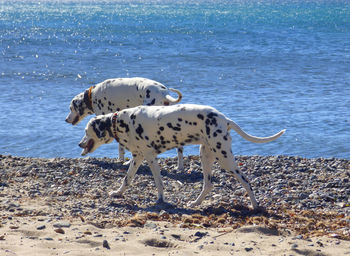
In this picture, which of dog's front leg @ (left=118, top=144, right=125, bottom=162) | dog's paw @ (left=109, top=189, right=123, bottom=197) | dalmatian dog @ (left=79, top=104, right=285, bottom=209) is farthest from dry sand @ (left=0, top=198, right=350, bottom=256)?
dog's front leg @ (left=118, top=144, right=125, bottom=162)

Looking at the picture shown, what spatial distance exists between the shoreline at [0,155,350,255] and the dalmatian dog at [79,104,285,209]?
511mm

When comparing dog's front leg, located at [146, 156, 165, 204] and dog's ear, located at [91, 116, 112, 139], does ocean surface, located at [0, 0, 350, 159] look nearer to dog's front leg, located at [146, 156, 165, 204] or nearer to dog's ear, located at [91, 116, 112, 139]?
dog's ear, located at [91, 116, 112, 139]

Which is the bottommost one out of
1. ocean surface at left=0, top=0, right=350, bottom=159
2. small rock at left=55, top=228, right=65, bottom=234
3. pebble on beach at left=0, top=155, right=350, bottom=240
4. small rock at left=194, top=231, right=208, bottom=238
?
ocean surface at left=0, top=0, right=350, bottom=159

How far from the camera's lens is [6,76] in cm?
2794

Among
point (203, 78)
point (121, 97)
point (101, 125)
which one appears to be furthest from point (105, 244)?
point (203, 78)

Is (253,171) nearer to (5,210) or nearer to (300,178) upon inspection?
(300,178)

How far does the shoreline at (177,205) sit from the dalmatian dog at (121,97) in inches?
43.1

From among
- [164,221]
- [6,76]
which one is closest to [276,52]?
[6,76]

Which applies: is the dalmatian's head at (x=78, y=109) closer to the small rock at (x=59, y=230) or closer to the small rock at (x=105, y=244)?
the small rock at (x=59, y=230)

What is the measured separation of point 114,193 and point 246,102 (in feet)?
36.3

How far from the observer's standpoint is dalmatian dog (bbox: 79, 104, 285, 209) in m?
9.70

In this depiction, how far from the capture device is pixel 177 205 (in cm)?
1043

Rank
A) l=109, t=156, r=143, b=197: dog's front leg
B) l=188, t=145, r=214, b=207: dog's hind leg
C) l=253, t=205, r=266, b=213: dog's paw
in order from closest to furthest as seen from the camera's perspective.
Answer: l=253, t=205, r=266, b=213: dog's paw, l=188, t=145, r=214, b=207: dog's hind leg, l=109, t=156, r=143, b=197: dog's front leg

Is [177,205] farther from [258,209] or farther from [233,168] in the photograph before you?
[258,209]
